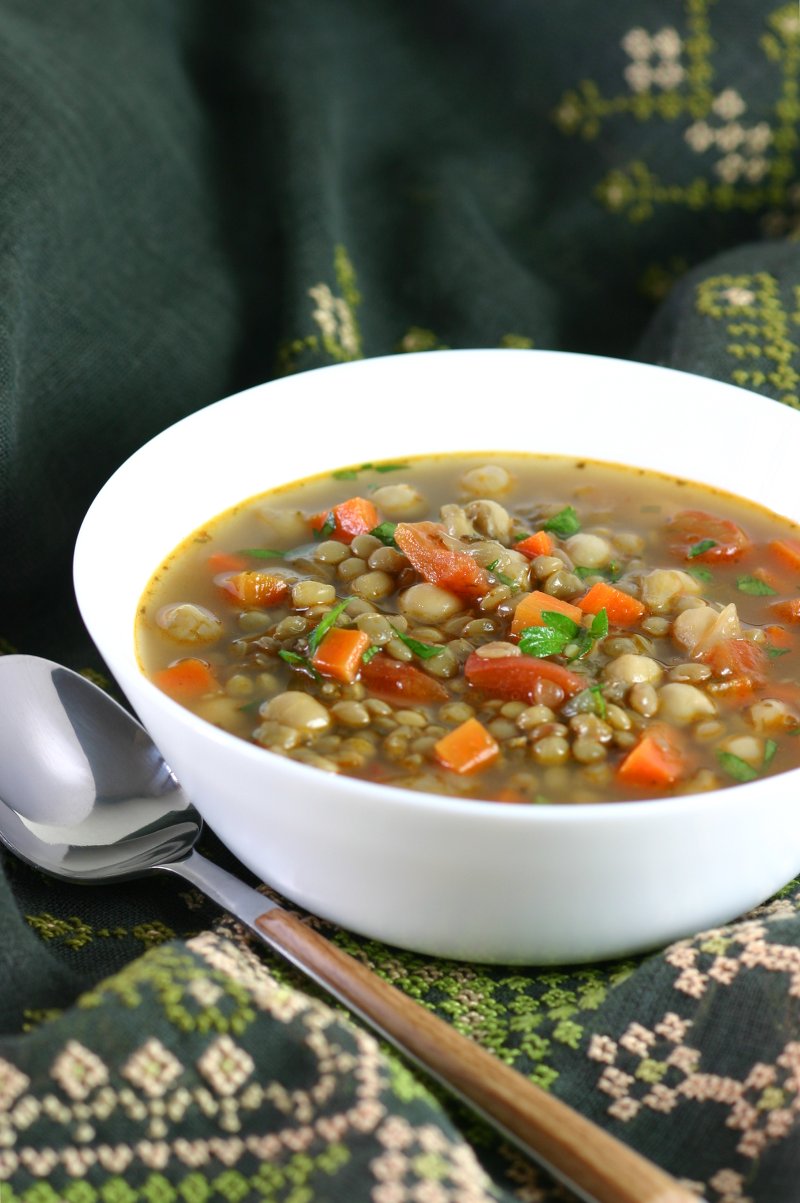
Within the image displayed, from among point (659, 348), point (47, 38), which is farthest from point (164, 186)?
point (659, 348)

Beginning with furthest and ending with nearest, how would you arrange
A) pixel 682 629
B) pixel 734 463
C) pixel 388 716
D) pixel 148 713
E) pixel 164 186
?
pixel 164 186, pixel 734 463, pixel 682 629, pixel 388 716, pixel 148 713

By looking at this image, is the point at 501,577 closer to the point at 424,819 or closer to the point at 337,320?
the point at 424,819

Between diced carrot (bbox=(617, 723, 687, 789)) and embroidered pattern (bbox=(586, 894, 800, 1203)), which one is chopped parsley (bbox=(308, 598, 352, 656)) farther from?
embroidered pattern (bbox=(586, 894, 800, 1203))

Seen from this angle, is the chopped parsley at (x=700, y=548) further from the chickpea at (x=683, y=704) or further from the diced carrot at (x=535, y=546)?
the chickpea at (x=683, y=704)

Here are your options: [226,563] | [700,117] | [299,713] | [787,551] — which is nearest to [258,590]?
[226,563]

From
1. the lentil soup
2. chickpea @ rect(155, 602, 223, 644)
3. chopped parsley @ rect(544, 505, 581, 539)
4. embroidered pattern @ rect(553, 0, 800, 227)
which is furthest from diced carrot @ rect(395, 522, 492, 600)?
embroidered pattern @ rect(553, 0, 800, 227)

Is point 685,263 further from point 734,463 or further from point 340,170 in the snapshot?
point 734,463
